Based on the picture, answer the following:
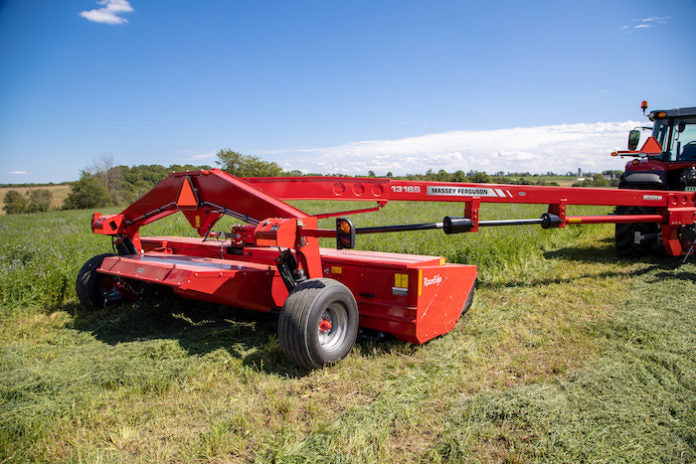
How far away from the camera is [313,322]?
329 centimetres

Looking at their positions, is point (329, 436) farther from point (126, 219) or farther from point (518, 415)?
point (126, 219)

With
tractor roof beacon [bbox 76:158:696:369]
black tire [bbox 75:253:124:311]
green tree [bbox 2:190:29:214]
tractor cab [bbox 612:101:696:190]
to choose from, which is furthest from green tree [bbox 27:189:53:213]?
tractor cab [bbox 612:101:696:190]

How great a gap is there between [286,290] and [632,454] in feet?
9.60

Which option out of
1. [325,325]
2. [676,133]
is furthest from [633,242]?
[325,325]

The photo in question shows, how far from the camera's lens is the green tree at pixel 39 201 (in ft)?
131

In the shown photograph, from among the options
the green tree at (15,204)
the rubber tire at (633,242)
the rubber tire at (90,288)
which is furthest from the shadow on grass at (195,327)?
the green tree at (15,204)

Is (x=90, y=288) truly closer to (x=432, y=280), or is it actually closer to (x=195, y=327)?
(x=195, y=327)

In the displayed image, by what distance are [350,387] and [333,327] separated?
58 centimetres

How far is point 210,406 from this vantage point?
2982mm

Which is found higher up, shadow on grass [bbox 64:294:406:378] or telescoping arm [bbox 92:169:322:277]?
telescoping arm [bbox 92:169:322:277]

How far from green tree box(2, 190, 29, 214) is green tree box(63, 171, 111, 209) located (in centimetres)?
433

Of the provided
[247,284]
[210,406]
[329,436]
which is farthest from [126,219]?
[329,436]

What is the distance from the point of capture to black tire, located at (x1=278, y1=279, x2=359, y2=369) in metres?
3.29

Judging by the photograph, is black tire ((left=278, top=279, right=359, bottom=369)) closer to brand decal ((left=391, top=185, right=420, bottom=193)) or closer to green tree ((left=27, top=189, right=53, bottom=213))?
brand decal ((left=391, top=185, right=420, bottom=193))
